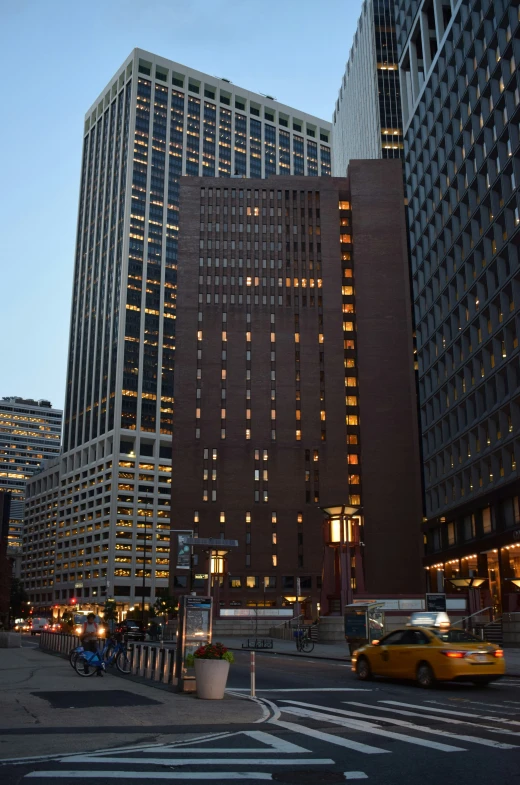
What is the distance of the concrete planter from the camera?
1573 cm

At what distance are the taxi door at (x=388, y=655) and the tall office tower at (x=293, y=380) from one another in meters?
85.5

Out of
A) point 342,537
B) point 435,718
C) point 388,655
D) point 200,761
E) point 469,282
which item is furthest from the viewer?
point 469,282

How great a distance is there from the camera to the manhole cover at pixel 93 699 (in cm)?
1481

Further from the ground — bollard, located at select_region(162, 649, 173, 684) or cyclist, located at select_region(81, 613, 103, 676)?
cyclist, located at select_region(81, 613, 103, 676)

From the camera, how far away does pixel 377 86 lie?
137 meters

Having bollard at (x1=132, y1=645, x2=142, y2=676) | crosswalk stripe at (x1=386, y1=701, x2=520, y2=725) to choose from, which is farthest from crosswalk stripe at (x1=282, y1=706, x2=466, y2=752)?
bollard at (x1=132, y1=645, x2=142, y2=676)

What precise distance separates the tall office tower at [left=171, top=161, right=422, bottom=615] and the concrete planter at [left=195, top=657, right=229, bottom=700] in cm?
9071

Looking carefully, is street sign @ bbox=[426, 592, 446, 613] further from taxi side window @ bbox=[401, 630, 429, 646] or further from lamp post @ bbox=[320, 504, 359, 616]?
taxi side window @ bbox=[401, 630, 429, 646]

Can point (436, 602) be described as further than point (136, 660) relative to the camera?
Yes

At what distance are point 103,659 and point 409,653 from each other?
9375 mm

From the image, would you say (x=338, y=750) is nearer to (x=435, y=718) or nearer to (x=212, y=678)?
(x=435, y=718)

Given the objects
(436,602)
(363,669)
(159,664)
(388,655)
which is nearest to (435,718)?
(388,655)

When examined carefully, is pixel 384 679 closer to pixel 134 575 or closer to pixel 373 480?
pixel 373 480

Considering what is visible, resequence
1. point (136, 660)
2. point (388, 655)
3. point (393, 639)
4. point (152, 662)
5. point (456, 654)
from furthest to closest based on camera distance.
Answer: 1. point (136, 660)
2. point (152, 662)
3. point (393, 639)
4. point (388, 655)
5. point (456, 654)
